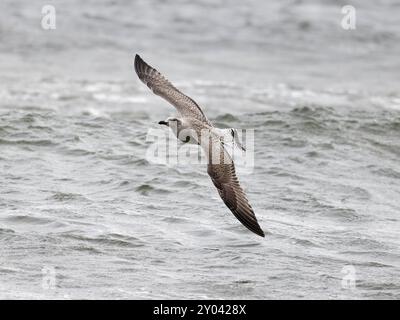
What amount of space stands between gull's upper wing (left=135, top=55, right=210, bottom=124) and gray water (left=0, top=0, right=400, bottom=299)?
3.75 ft

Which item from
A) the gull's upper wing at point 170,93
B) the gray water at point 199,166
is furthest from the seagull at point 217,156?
the gray water at point 199,166

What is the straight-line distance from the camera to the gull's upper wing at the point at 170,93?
10734 millimetres

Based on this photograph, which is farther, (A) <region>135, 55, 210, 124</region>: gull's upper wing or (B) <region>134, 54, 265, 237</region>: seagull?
(A) <region>135, 55, 210, 124</region>: gull's upper wing

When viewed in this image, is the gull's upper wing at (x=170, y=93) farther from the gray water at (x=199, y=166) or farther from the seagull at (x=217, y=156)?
the gray water at (x=199, y=166)

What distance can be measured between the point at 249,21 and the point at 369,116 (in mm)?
7760

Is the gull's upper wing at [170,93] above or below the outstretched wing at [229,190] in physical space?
above

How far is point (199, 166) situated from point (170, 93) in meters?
1.99

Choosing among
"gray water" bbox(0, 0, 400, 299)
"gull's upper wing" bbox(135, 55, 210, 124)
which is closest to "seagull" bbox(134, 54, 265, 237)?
"gull's upper wing" bbox(135, 55, 210, 124)

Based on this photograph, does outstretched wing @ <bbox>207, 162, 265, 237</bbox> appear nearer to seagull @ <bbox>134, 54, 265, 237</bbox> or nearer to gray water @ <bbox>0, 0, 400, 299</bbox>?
seagull @ <bbox>134, 54, 265, 237</bbox>

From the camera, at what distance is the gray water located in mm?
9141

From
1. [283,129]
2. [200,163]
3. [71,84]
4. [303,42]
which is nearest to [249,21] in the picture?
[303,42]

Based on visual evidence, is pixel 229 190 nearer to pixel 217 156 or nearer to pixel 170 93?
pixel 217 156

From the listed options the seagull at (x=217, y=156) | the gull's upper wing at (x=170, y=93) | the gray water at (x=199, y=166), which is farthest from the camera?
the gull's upper wing at (x=170, y=93)

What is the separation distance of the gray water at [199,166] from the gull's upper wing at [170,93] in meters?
1.14
